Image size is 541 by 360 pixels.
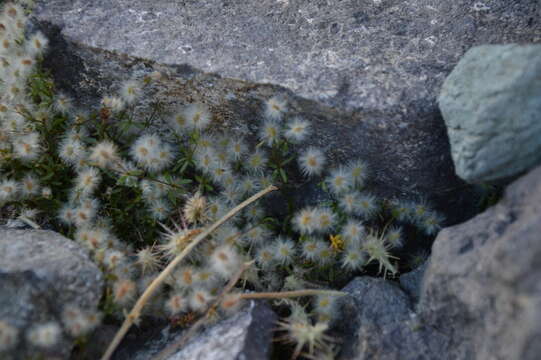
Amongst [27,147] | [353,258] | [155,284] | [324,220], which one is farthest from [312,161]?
[27,147]

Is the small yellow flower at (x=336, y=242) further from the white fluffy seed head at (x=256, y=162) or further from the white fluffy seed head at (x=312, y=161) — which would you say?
the white fluffy seed head at (x=256, y=162)

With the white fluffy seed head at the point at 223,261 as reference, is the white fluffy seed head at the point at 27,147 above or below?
above

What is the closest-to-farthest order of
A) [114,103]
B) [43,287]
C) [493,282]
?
[493,282] → [43,287] → [114,103]

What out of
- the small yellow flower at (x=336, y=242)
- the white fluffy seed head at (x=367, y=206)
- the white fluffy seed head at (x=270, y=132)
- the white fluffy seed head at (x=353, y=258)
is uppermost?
the white fluffy seed head at (x=270, y=132)

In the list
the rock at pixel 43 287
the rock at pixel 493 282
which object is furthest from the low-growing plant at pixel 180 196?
the rock at pixel 493 282

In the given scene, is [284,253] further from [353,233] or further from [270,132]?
[270,132]

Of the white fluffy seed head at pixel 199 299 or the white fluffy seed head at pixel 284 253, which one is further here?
the white fluffy seed head at pixel 284 253

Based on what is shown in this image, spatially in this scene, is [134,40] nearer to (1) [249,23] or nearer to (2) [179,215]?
(1) [249,23]
